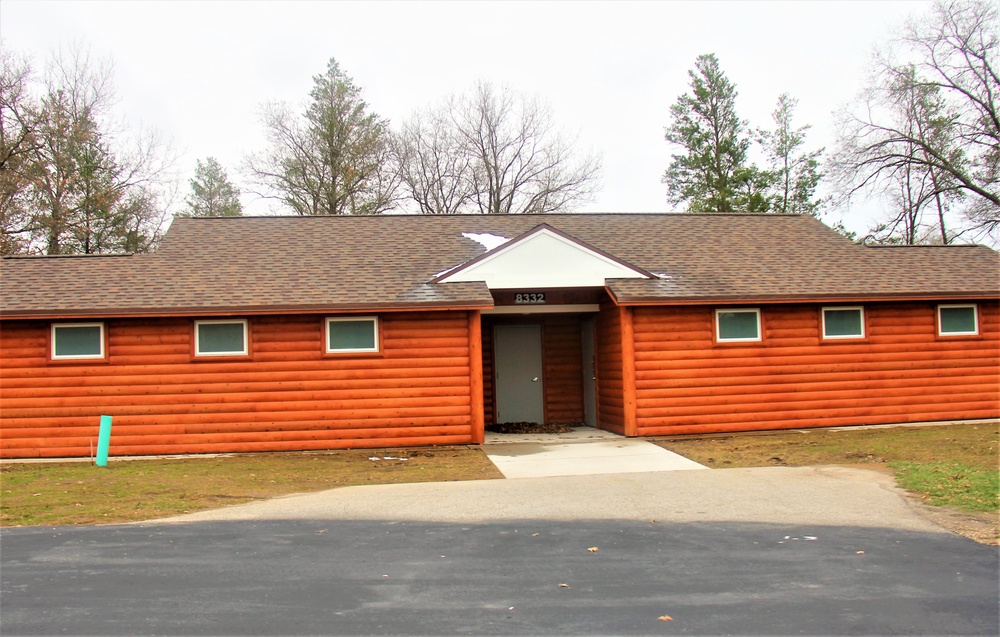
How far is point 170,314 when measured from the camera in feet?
46.4

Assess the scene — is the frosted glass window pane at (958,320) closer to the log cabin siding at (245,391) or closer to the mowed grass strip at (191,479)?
the log cabin siding at (245,391)

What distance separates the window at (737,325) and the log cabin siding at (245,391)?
15.4 feet

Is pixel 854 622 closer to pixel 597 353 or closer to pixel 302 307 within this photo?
pixel 302 307

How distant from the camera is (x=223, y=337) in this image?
14.6 meters

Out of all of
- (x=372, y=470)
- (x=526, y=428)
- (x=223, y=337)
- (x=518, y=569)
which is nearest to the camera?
(x=518, y=569)

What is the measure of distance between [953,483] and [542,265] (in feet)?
25.6

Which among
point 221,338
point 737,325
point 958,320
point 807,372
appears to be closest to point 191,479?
point 221,338

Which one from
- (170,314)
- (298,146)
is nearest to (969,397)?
(170,314)

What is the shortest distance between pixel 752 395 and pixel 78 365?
465 inches

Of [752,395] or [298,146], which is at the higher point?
[298,146]

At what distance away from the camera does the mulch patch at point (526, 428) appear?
55.0 feet

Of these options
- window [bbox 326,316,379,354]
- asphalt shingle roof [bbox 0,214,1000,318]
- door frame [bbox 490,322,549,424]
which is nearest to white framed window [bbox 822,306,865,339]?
asphalt shingle roof [bbox 0,214,1000,318]

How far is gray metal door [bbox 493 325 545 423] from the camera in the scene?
18.0 meters

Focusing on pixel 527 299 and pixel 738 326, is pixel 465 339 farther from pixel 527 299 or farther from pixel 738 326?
pixel 738 326
